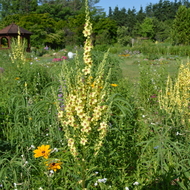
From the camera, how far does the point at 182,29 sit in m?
23.7

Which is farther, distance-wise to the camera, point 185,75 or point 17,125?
point 185,75

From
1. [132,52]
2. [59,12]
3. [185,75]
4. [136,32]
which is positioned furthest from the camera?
[136,32]

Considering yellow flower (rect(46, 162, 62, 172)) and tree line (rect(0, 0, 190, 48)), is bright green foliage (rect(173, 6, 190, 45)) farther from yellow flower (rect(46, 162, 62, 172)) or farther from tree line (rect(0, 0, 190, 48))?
yellow flower (rect(46, 162, 62, 172))

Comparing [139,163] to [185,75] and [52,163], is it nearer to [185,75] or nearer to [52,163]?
[52,163]

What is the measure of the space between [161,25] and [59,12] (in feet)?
61.6

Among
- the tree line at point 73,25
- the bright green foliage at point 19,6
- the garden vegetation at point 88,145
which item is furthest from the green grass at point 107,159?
the bright green foliage at point 19,6

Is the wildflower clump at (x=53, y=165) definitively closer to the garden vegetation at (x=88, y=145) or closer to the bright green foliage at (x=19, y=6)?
the garden vegetation at (x=88, y=145)

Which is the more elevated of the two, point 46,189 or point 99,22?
point 99,22

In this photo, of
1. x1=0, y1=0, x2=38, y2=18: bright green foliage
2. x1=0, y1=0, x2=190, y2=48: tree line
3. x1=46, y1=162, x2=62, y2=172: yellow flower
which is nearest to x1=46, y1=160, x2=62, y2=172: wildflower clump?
x1=46, y1=162, x2=62, y2=172: yellow flower

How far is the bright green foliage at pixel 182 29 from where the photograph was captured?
75.5 ft

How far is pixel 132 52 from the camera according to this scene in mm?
18500

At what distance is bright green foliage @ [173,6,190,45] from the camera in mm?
23000

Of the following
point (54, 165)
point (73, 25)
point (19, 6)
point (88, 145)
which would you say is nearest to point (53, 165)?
point (54, 165)

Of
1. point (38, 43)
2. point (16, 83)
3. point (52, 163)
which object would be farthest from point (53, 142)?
point (38, 43)
